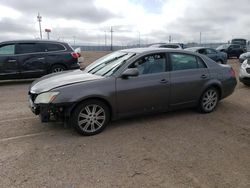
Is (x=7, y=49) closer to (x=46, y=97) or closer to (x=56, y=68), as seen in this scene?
(x=56, y=68)

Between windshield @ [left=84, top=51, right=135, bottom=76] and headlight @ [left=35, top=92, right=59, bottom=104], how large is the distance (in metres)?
1.09

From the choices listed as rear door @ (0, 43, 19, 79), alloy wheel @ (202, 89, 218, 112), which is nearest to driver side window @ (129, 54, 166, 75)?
alloy wheel @ (202, 89, 218, 112)

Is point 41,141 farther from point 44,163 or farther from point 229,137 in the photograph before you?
point 229,137

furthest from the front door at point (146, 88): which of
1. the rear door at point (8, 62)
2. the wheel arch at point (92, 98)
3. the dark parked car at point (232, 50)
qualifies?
the dark parked car at point (232, 50)

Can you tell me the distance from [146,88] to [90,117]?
47.8 inches

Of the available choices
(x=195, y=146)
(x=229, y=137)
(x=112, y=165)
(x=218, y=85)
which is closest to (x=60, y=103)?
(x=112, y=165)

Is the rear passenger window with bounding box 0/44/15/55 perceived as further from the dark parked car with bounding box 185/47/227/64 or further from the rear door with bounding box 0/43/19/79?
A: the dark parked car with bounding box 185/47/227/64

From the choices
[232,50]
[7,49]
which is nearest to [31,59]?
[7,49]

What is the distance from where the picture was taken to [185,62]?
5.62 m

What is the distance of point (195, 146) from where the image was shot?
163 inches

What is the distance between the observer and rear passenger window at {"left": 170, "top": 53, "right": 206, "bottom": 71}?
5.41 m

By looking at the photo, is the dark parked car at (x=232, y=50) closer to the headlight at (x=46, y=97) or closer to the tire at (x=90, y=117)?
the tire at (x=90, y=117)

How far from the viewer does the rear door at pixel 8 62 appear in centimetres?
917

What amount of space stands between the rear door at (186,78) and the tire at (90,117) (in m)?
1.53
